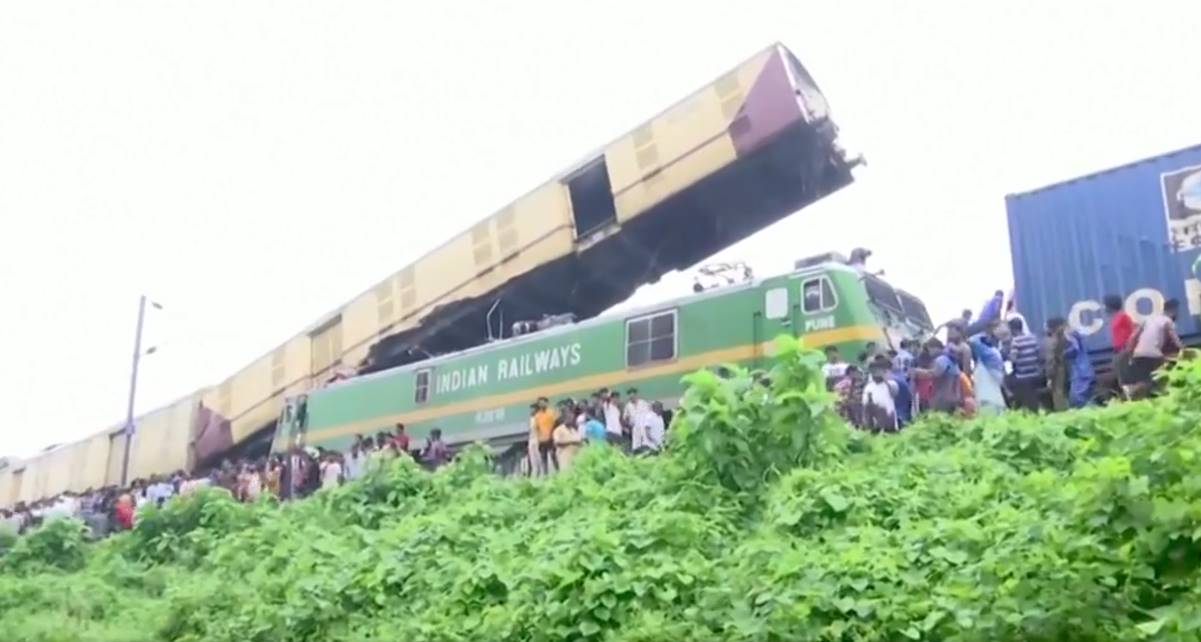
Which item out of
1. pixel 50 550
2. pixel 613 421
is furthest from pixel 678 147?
pixel 50 550

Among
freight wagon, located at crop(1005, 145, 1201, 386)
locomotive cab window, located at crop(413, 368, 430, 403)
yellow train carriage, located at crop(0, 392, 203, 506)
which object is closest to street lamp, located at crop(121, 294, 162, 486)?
yellow train carriage, located at crop(0, 392, 203, 506)

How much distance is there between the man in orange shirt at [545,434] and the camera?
40.1ft

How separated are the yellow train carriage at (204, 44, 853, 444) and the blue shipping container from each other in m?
2.66

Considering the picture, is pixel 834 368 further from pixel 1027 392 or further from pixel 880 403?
pixel 1027 392

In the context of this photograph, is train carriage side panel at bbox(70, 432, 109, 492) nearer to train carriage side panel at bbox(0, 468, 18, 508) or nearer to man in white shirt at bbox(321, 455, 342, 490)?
train carriage side panel at bbox(0, 468, 18, 508)

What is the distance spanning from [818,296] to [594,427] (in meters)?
2.72

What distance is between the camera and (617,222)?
1420cm

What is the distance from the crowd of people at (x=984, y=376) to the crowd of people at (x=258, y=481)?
5.62m

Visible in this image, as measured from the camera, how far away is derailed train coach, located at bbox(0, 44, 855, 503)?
13.1 metres

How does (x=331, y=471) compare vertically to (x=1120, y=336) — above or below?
below

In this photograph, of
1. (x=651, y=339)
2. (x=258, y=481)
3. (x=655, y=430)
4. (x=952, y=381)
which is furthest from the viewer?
(x=258, y=481)

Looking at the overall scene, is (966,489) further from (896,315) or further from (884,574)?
(896,315)

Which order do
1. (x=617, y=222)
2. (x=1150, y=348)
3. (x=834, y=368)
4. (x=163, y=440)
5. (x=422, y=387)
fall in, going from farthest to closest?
(x=163, y=440), (x=422, y=387), (x=617, y=222), (x=834, y=368), (x=1150, y=348)

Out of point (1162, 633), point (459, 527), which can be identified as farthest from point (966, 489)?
point (459, 527)
